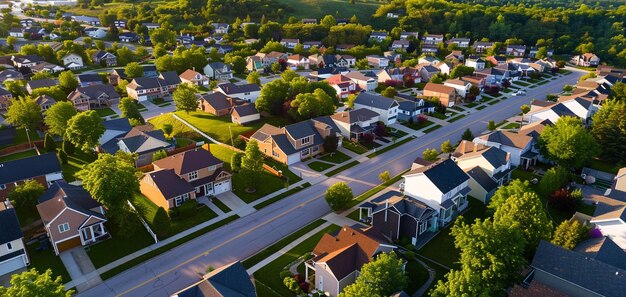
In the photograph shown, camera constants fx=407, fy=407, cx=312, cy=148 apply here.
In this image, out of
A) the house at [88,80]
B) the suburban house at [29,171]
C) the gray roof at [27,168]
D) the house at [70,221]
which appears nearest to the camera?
the house at [70,221]

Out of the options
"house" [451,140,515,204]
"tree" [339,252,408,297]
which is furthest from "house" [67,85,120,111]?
"tree" [339,252,408,297]

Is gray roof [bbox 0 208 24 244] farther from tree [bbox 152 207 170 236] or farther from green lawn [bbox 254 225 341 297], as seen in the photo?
green lawn [bbox 254 225 341 297]

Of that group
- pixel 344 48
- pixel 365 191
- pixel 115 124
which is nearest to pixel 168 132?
pixel 115 124

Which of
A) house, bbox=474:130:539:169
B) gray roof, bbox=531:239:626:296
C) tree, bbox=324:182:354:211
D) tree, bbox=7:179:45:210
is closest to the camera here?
gray roof, bbox=531:239:626:296

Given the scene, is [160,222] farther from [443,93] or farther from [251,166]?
[443,93]

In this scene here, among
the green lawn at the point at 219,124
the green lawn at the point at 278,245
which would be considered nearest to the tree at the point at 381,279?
the green lawn at the point at 278,245

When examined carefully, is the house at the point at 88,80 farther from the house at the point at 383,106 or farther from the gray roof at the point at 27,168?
the house at the point at 383,106

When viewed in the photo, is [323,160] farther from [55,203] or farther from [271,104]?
[55,203]

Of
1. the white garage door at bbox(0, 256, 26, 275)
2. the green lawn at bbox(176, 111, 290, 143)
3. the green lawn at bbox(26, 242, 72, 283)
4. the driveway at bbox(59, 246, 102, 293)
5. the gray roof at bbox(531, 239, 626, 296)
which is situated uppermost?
the gray roof at bbox(531, 239, 626, 296)
